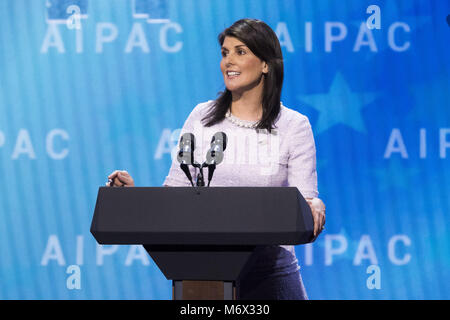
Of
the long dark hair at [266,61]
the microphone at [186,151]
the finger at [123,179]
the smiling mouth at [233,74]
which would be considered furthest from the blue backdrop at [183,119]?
the microphone at [186,151]

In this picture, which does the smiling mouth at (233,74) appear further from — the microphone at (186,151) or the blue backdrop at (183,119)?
the blue backdrop at (183,119)

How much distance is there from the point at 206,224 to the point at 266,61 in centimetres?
81

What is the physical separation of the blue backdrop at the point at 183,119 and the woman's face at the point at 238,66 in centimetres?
140

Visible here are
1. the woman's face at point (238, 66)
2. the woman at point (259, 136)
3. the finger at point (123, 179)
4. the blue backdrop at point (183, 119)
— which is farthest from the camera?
the blue backdrop at point (183, 119)

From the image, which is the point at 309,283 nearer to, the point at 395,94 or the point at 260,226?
the point at 395,94

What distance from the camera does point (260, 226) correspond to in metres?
1.34

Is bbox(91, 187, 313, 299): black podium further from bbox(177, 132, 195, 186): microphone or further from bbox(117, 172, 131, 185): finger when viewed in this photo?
bbox(117, 172, 131, 185): finger

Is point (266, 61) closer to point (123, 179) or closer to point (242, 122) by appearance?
point (242, 122)

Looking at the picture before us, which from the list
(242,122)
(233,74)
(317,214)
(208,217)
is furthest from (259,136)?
(208,217)

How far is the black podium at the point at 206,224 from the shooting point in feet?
4.40

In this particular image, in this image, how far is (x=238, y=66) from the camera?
194 cm

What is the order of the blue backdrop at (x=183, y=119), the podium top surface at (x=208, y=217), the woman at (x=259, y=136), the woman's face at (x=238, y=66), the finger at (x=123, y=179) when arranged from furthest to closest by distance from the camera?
the blue backdrop at (x=183, y=119), the woman's face at (x=238, y=66), the woman at (x=259, y=136), the finger at (x=123, y=179), the podium top surface at (x=208, y=217)
